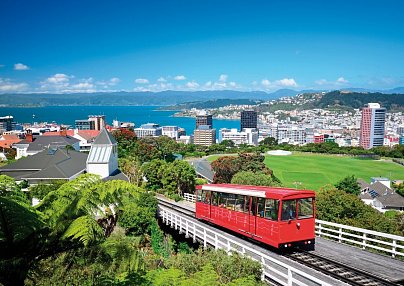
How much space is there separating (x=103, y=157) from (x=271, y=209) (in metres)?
24.7

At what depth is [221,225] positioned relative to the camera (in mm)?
16500

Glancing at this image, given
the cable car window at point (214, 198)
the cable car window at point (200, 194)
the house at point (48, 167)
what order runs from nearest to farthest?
the cable car window at point (214, 198) → the cable car window at point (200, 194) → the house at point (48, 167)

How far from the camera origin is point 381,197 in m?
56.3

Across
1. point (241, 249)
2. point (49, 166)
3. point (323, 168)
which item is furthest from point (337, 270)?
point (323, 168)

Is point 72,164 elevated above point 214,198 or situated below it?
below

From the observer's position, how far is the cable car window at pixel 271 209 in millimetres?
12500

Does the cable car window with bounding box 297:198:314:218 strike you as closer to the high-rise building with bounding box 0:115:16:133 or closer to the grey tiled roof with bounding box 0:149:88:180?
the grey tiled roof with bounding box 0:149:88:180

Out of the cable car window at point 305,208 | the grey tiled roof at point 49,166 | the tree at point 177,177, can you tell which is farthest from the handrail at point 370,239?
the grey tiled roof at point 49,166

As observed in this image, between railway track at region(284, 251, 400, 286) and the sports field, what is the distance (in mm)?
55469

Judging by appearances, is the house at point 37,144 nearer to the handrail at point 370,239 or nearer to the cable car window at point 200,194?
the cable car window at point 200,194

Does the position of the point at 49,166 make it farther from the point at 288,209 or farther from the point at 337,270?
the point at 337,270

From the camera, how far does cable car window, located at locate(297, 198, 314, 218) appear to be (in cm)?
1275

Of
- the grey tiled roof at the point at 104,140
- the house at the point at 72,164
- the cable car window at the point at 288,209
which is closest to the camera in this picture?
the cable car window at the point at 288,209

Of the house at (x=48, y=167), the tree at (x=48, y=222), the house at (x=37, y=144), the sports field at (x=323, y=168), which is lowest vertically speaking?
the sports field at (x=323, y=168)
